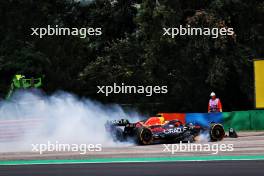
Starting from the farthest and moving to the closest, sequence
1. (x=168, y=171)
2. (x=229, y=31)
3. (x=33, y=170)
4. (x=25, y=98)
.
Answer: (x=229, y=31), (x=25, y=98), (x=33, y=170), (x=168, y=171)

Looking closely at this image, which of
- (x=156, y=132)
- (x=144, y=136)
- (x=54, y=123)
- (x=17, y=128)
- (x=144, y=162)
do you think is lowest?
(x=144, y=162)

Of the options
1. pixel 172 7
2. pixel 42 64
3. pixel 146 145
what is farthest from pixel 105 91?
pixel 146 145

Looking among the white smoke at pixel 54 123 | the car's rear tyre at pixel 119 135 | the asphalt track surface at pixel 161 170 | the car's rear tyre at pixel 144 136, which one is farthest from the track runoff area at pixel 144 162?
the white smoke at pixel 54 123

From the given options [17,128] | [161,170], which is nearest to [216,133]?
[17,128]

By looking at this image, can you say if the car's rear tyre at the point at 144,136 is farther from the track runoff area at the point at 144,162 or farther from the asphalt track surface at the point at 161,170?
the asphalt track surface at the point at 161,170

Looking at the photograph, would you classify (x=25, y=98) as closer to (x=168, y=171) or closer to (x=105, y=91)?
(x=105, y=91)

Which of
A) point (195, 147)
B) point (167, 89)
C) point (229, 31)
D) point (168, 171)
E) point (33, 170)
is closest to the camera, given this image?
point (168, 171)

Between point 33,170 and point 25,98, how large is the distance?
42.2ft

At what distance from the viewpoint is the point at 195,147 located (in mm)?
16047

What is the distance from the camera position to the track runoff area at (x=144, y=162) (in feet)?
34.4

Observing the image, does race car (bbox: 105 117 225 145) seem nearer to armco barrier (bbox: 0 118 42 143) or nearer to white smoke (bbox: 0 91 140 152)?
white smoke (bbox: 0 91 140 152)

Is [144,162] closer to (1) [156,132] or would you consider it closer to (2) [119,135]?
(1) [156,132]

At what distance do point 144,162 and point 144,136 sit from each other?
4482mm

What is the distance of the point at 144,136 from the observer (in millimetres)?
17469
